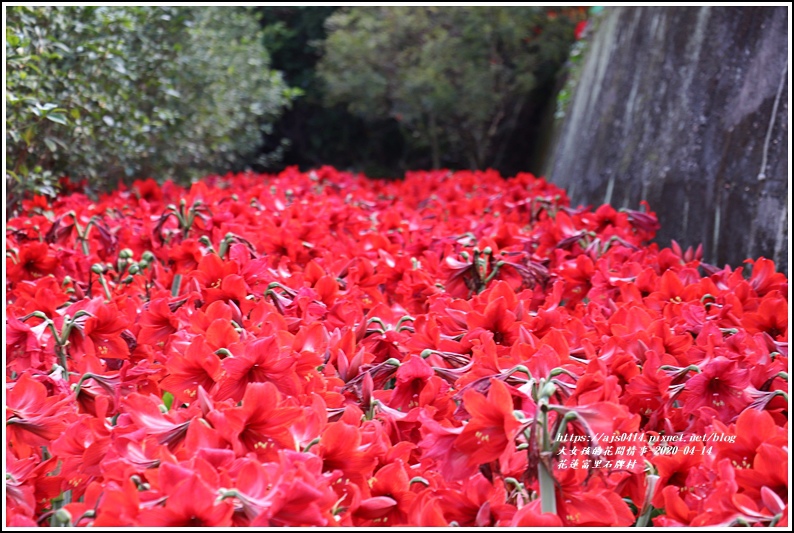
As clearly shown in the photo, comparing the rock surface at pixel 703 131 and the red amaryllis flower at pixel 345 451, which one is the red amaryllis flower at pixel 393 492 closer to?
the red amaryllis flower at pixel 345 451

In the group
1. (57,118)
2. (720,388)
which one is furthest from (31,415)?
(57,118)

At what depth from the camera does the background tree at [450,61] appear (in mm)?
10992

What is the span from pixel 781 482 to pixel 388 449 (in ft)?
1.93

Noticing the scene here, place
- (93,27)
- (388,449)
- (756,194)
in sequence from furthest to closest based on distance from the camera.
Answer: (93,27), (756,194), (388,449)

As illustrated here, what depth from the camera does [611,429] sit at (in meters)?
1.19

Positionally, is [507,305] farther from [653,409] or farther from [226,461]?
[226,461]

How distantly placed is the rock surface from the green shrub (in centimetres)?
298

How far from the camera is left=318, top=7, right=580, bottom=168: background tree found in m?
11.0

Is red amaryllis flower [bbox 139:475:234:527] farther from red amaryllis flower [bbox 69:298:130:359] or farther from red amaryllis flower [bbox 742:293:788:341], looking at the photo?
red amaryllis flower [bbox 742:293:788:341]

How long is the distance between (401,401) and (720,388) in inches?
23.7

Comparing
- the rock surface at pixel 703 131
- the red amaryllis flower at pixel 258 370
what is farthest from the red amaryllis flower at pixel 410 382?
the rock surface at pixel 703 131

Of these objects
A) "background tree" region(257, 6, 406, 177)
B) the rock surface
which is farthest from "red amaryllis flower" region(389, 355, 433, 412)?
"background tree" region(257, 6, 406, 177)

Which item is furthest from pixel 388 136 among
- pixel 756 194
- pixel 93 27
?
pixel 756 194

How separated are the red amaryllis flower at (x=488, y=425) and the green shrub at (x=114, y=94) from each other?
3.18m
